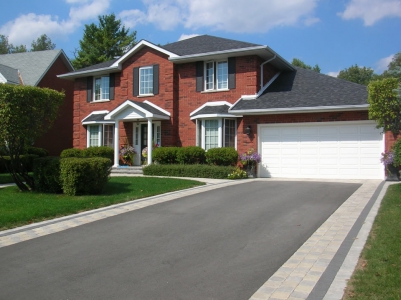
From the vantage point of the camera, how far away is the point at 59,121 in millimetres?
28969

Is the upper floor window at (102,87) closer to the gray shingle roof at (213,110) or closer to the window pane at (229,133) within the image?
the gray shingle roof at (213,110)

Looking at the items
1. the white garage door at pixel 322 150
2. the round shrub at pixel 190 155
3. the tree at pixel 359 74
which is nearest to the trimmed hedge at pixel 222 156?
the round shrub at pixel 190 155

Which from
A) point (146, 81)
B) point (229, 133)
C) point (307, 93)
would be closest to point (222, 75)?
point (229, 133)

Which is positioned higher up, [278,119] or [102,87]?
[102,87]

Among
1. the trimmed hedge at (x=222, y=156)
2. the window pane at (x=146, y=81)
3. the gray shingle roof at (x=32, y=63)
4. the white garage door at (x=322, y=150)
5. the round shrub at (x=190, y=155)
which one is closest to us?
the white garage door at (x=322, y=150)

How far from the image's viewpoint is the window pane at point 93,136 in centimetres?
2362

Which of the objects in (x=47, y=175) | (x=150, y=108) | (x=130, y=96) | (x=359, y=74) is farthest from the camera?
(x=359, y=74)

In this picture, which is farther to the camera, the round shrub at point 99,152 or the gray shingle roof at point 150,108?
the round shrub at point 99,152

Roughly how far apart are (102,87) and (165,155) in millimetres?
7288

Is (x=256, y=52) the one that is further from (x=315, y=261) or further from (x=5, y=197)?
(x=315, y=261)

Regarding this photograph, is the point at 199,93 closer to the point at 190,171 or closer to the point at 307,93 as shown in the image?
the point at 190,171

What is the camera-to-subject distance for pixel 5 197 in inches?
447

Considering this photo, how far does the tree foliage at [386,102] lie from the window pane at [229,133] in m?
8.41

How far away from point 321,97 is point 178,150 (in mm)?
6975
